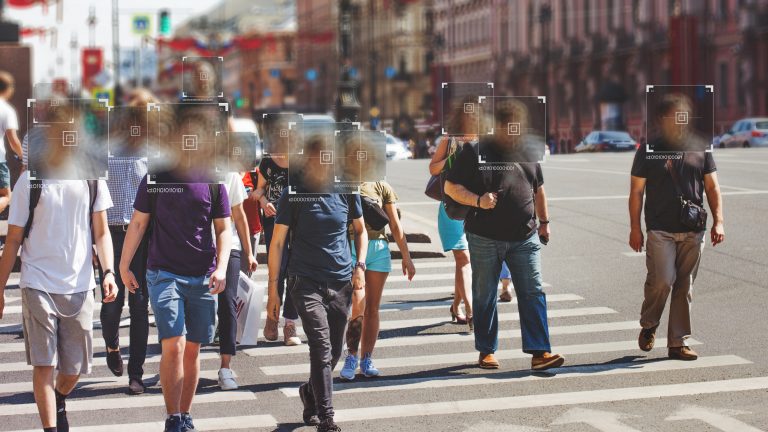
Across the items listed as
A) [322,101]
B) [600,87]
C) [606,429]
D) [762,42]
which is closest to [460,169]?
[606,429]

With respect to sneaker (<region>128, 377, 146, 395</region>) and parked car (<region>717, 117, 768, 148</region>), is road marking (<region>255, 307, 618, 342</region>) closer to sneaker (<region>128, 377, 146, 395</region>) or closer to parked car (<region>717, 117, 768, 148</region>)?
sneaker (<region>128, 377, 146, 395</region>)

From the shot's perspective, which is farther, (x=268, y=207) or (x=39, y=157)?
(x=268, y=207)

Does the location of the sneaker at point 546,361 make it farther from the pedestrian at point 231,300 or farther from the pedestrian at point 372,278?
the pedestrian at point 231,300

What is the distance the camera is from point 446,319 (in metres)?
12.1

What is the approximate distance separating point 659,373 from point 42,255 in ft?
15.0

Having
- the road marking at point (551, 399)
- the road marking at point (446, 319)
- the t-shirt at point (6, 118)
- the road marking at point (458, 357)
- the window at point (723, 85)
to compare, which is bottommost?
the road marking at point (551, 399)

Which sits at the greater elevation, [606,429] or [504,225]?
[504,225]

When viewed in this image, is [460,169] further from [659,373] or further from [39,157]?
[39,157]

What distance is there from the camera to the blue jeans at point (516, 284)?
9461 mm

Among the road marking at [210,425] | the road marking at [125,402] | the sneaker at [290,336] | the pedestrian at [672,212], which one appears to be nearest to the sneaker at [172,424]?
the road marking at [210,425]

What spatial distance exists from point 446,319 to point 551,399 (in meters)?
3.54

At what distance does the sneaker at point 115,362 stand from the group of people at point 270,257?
0.01 m

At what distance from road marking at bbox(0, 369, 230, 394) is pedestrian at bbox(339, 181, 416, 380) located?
105 cm

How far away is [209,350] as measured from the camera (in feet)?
35.0
